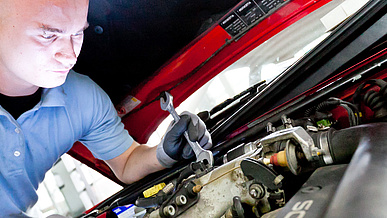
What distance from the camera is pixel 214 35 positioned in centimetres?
158

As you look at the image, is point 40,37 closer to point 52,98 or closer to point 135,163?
point 52,98

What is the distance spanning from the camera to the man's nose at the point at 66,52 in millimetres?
1224

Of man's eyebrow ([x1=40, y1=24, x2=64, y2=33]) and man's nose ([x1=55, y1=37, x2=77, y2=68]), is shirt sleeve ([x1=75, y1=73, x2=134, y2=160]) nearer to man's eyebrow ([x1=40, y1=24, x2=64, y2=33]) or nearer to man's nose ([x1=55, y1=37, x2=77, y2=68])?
man's nose ([x1=55, y1=37, x2=77, y2=68])

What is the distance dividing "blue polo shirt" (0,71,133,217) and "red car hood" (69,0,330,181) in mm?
200

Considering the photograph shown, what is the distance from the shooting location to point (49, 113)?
5.06 feet

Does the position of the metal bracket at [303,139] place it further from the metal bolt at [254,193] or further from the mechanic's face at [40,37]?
the mechanic's face at [40,37]

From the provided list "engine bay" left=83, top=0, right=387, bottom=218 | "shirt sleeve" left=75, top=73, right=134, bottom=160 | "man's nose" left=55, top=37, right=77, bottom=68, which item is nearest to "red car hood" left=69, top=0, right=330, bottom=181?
"shirt sleeve" left=75, top=73, right=134, bottom=160

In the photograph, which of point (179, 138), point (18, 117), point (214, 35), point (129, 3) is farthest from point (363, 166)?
point (18, 117)

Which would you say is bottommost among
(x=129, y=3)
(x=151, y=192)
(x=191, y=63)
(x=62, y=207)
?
(x=62, y=207)

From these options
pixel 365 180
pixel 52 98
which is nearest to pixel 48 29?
pixel 52 98

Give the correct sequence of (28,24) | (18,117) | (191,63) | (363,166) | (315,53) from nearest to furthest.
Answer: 1. (363,166)
2. (28,24)
3. (315,53)
4. (18,117)
5. (191,63)

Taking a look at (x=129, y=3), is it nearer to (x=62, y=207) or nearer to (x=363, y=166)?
(x=363, y=166)

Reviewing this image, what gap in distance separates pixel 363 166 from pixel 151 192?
80 centimetres

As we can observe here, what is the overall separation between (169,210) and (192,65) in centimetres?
91
